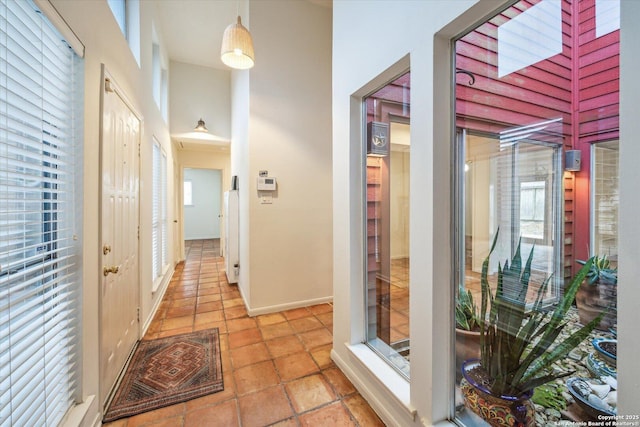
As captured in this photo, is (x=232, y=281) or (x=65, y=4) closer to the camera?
(x=65, y=4)

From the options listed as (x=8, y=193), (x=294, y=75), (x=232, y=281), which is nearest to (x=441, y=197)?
(x=8, y=193)

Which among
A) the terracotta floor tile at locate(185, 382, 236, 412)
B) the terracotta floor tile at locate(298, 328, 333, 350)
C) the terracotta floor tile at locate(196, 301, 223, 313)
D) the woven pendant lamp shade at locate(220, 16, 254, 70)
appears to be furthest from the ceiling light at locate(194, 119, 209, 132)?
the terracotta floor tile at locate(185, 382, 236, 412)

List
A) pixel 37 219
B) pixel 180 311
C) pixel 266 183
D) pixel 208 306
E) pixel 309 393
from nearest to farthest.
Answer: pixel 37 219 < pixel 309 393 < pixel 266 183 < pixel 180 311 < pixel 208 306

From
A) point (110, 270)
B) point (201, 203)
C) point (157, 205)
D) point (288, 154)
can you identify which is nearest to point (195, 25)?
point (288, 154)

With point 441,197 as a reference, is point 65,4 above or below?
above

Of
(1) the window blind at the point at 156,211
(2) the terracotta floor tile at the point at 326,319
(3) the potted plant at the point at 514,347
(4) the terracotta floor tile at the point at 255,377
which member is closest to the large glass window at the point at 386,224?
(3) the potted plant at the point at 514,347

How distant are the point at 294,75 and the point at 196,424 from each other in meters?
3.33

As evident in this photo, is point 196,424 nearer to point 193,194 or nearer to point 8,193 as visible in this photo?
point 8,193

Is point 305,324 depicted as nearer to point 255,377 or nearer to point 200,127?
point 255,377

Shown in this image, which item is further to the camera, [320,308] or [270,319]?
[320,308]

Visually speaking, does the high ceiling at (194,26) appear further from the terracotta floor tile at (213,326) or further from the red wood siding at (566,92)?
the terracotta floor tile at (213,326)

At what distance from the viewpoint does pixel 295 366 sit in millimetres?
2055

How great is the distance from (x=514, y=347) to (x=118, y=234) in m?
2.43

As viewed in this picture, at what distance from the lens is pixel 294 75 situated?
3.16 metres
